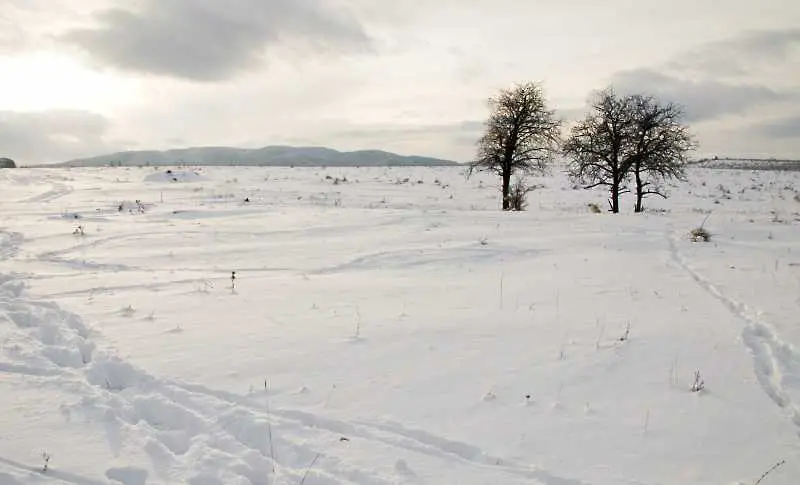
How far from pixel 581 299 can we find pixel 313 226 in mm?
8930

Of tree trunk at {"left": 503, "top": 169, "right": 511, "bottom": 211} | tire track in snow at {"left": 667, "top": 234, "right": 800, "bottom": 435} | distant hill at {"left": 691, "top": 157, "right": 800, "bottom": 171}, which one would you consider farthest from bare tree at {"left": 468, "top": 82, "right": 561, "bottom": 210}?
distant hill at {"left": 691, "top": 157, "right": 800, "bottom": 171}

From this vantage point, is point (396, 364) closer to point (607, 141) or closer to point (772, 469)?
point (772, 469)

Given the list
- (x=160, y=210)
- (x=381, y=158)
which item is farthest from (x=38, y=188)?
(x=381, y=158)

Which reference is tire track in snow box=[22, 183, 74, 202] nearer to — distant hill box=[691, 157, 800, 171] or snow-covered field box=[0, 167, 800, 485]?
snow-covered field box=[0, 167, 800, 485]

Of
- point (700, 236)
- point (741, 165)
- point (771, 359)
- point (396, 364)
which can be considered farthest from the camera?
point (741, 165)

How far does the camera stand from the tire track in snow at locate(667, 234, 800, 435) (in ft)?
16.3

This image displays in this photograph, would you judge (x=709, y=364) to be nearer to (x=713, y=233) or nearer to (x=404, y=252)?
(x=404, y=252)

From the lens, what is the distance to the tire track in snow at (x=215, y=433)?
3791 millimetres

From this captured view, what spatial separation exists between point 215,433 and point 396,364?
78.6 inches

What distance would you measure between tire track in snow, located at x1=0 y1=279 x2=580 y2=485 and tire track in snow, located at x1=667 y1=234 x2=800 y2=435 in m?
2.72

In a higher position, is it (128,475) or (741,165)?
(741,165)

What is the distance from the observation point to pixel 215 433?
14.0 feet

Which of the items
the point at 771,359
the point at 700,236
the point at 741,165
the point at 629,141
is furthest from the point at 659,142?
the point at 741,165

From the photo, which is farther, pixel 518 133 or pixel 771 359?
pixel 518 133
